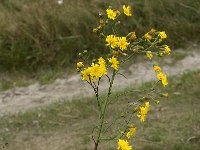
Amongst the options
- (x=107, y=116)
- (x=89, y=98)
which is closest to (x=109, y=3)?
(x=89, y=98)

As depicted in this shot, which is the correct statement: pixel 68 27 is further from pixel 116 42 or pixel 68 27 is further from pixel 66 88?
pixel 116 42

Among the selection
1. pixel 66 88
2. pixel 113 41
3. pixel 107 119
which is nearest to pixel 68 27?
pixel 66 88

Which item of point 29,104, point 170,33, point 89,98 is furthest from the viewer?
point 170,33

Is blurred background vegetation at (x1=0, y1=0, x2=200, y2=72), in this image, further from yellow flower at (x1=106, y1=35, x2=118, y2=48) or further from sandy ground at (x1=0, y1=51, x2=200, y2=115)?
yellow flower at (x1=106, y1=35, x2=118, y2=48)

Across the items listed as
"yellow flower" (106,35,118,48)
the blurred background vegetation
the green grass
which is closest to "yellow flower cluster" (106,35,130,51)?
"yellow flower" (106,35,118,48)

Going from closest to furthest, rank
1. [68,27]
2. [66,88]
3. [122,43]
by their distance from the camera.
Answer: [122,43], [66,88], [68,27]

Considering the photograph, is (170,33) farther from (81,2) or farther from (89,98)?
(89,98)
